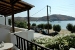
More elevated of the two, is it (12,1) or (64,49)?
(12,1)

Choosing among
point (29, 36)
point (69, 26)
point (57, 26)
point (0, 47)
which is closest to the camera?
point (0, 47)

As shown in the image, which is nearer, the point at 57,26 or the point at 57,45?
the point at 57,45

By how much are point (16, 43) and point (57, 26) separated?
15149 mm

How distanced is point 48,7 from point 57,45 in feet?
39.7

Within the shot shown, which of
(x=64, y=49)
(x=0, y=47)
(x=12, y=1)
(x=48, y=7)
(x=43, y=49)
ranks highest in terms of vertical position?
(x=48, y=7)

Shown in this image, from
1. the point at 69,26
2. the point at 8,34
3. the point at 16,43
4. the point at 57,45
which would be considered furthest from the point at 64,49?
the point at 69,26

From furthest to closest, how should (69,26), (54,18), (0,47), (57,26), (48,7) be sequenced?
1. (54,18)
2. (57,26)
3. (69,26)
4. (48,7)
5. (0,47)

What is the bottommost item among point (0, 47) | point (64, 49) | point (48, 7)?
point (64, 49)

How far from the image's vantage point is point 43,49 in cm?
229

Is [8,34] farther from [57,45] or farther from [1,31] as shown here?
[57,45]

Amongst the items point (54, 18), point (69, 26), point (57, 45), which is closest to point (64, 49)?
point (57, 45)

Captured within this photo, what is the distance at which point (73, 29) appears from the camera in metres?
17.2

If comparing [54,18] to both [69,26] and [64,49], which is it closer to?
[69,26]

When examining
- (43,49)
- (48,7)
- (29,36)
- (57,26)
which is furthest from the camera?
(57,26)
